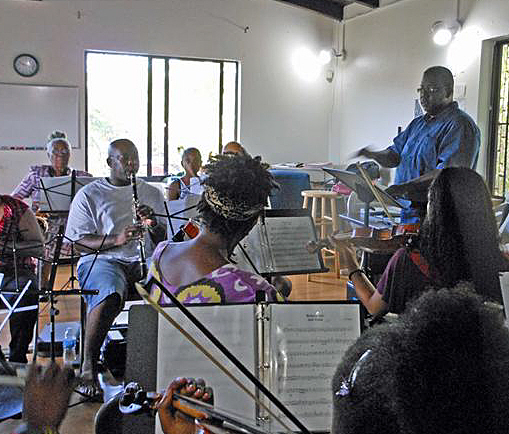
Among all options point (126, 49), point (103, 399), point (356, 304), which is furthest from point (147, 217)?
point (126, 49)

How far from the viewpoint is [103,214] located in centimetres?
363

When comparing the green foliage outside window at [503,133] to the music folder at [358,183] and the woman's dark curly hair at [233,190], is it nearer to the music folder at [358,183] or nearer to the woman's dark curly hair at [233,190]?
the music folder at [358,183]

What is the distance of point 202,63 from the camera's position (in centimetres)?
775

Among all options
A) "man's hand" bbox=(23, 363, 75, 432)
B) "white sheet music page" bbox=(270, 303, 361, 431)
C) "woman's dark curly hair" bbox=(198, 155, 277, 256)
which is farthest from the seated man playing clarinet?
"man's hand" bbox=(23, 363, 75, 432)

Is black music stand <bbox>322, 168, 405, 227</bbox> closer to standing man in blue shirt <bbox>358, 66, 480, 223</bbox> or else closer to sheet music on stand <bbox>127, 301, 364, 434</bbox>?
standing man in blue shirt <bbox>358, 66, 480, 223</bbox>

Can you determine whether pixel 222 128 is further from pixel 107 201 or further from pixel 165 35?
pixel 107 201

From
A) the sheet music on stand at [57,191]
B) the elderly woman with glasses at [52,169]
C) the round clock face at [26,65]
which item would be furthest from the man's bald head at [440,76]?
the round clock face at [26,65]

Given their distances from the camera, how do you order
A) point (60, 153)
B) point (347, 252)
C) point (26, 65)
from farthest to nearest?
point (26, 65)
point (60, 153)
point (347, 252)

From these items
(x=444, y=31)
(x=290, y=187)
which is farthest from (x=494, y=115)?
(x=290, y=187)

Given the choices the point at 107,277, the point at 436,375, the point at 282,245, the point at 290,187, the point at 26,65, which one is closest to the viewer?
the point at 436,375

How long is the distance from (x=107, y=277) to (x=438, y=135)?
189 cm

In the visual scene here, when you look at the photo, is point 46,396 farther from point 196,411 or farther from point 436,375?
point 436,375

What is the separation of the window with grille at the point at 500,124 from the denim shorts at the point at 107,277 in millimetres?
3586

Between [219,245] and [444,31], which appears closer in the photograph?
[219,245]
